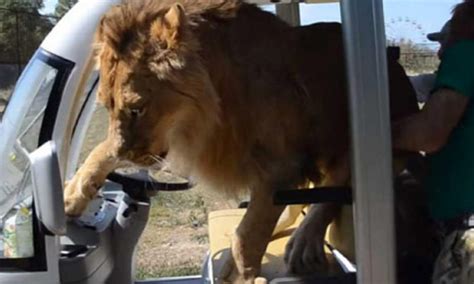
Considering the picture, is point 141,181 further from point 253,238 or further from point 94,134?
point 253,238

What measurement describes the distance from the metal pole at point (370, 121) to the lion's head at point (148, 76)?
1.52 ft

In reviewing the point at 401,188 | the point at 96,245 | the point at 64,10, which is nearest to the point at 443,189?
the point at 401,188

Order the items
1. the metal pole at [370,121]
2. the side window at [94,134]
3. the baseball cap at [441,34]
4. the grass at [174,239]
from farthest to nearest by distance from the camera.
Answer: the grass at [174,239], the side window at [94,134], the baseball cap at [441,34], the metal pole at [370,121]

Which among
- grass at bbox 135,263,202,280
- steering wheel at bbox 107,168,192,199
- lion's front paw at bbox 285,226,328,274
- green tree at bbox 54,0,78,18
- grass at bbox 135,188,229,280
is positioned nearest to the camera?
lion's front paw at bbox 285,226,328,274

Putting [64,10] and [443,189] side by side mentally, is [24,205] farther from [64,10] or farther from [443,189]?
[443,189]

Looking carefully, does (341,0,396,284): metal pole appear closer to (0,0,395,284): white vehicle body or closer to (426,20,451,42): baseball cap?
(0,0,395,284): white vehicle body

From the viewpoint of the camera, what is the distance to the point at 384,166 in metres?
1.61

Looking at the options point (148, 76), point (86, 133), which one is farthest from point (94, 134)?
point (148, 76)

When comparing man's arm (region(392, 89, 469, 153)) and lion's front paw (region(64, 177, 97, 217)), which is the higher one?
man's arm (region(392, 89, 469, 153))

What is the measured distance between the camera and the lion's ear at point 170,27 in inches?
75.4

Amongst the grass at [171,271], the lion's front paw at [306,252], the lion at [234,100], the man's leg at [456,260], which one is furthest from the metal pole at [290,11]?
the grass at [171,271]

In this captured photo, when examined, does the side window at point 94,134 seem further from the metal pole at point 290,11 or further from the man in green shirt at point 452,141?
the man in green shirt at point 452,141

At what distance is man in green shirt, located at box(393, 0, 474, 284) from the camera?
173 centimetres

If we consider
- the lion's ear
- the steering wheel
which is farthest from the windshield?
the steering wheel
